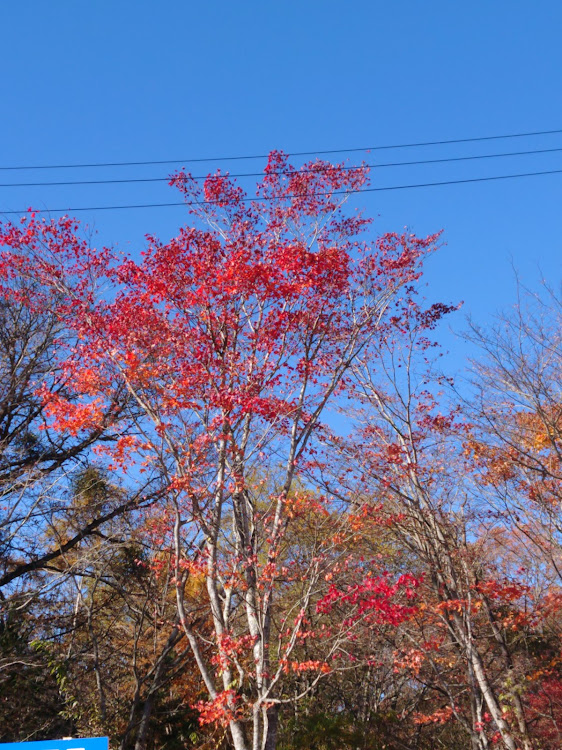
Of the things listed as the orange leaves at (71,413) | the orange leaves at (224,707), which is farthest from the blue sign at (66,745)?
the orange leaves at (71,413)

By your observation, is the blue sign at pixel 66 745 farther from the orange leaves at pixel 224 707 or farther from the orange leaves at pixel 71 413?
the orange leaves at pixel 71 413

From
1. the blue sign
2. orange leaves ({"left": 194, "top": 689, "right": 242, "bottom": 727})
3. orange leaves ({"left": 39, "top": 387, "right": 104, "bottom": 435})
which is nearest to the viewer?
the blue sign

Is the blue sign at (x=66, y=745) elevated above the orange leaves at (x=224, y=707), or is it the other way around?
the orange leaves at (x=224, y=707)

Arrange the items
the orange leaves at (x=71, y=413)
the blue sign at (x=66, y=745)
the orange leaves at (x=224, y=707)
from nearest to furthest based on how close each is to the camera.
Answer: the blue sign at (x=66, y=745) < the orange leaves at (x=224, y=707) < the orange leaves at (x=71, y=413)

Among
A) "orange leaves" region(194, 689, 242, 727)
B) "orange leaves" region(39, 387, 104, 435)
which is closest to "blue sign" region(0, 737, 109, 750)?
"orange leaves" region(194, 689, 242, 727)

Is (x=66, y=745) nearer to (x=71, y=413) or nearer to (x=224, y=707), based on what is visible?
(x=224, y=707)

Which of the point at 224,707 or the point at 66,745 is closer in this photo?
the point at 66,745

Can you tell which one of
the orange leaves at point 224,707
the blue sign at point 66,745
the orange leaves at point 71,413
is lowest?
the blue sign at point 66,745

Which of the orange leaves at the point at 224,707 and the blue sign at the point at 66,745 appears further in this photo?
the orange leaves at the point at 224,707

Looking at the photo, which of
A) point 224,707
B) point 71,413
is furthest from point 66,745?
point 71,413

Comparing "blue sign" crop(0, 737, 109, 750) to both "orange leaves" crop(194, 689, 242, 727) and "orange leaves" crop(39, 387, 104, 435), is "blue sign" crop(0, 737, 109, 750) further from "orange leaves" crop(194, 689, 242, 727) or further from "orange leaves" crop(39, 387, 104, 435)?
"orange leaves" crop(39, 387, 104, 435)

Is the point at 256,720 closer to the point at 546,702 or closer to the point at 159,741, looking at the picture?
the point at 159,741

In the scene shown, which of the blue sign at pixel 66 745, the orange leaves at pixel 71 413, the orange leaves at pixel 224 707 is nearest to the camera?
the blue sign at pixel 66 745

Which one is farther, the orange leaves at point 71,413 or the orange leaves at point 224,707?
the orange leaves at point 71,413
